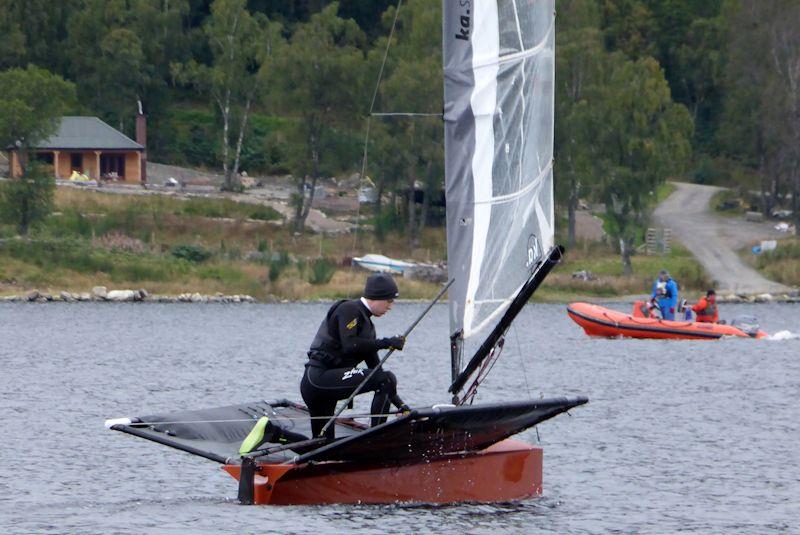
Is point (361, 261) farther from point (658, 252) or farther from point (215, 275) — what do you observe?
point (658, 252)

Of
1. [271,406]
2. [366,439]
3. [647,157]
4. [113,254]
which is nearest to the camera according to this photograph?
[366,439]

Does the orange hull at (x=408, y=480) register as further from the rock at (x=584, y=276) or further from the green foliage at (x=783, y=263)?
the green foliage at (x=783, y=263)

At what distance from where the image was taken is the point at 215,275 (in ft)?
179

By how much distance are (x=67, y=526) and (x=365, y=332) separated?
334cm

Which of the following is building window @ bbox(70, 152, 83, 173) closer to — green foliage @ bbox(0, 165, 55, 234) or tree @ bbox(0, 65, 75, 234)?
tree @ bbox(0, 65, 75, 234)

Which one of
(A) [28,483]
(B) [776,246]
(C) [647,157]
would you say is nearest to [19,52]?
(C) [647,157]

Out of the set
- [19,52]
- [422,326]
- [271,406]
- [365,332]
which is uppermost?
[19,52]

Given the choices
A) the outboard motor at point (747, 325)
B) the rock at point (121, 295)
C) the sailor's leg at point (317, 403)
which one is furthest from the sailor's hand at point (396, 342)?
the rock at point (121, 295)

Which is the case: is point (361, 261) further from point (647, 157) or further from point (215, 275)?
point (647, 157)

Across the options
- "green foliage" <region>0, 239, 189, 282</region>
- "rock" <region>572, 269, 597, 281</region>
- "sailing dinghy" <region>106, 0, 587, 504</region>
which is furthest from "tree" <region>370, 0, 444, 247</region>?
"sailing dinghy" <region>106, 0, 587, 504</region>

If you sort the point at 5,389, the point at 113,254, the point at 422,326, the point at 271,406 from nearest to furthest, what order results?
the point at 271,406, the point at 5,389, the point at 422,326, the point at 113,254

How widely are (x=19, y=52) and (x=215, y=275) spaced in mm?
26746

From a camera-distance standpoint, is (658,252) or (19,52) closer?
(658,252)

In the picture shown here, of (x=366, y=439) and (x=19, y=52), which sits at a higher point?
(x=19, y=52)
